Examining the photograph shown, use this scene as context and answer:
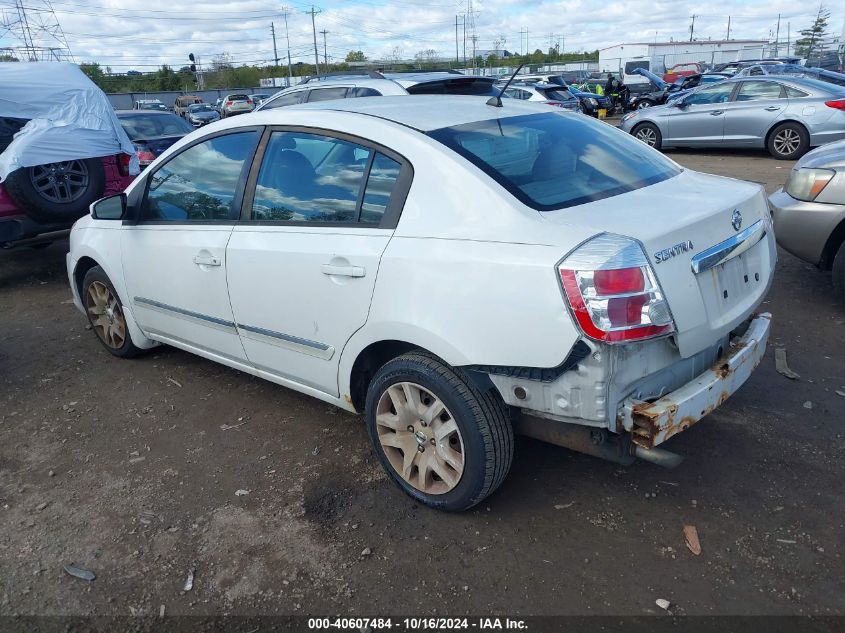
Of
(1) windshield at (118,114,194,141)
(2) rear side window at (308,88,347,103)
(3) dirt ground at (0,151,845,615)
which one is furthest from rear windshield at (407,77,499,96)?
(3) dirt ground at (0,151,845,615)

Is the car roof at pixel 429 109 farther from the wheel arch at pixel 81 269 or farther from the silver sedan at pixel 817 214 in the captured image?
the silver sedan at pixel 817 214

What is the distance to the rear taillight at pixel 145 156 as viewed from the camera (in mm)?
Result: 9992

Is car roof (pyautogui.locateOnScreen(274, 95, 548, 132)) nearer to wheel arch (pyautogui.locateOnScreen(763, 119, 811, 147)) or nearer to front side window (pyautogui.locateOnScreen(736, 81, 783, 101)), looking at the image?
wheel arch (pyautogui.locateOnScreen(763, 119, 811, 147))

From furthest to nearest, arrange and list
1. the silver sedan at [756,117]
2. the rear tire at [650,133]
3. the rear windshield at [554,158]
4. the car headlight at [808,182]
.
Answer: the rear tire at [650,133]
the silver sedan at [756,117]
the car headlight at [808,182]
the rear windshield at [554,158]

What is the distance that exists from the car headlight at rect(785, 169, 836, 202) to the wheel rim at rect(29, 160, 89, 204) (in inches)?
247

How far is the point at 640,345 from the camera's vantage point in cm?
252

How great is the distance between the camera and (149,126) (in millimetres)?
10977

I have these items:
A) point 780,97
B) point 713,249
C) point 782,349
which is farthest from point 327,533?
point 780,97

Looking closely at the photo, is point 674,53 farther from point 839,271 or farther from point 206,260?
point 206,260

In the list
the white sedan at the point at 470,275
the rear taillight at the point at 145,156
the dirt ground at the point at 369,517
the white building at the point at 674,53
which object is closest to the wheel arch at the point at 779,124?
the dirt ground at the point at 369,517

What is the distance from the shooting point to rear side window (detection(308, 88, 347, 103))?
33.0ft

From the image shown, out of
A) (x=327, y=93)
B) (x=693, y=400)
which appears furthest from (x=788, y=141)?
(x=693, y=400)

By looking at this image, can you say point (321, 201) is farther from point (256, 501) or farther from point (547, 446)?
point (547, 446)

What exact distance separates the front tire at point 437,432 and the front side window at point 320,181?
0.73 m
